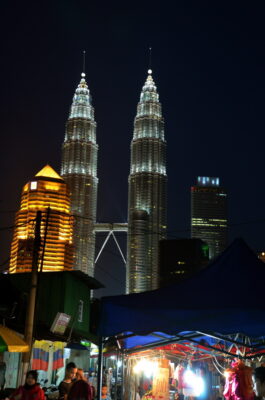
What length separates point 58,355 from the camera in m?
23.3

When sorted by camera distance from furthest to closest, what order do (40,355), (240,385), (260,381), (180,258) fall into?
1. (180,258)
2. (40,355)
3. (240,385)
4. (260,381)

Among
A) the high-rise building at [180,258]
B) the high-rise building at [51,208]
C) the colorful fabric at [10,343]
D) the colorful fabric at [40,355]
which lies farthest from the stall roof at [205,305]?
the high-rise building at [180,258]

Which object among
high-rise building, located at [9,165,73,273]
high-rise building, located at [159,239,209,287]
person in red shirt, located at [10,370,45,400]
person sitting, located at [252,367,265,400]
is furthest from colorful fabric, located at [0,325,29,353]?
high-rise building, located at [159,239,209,287]

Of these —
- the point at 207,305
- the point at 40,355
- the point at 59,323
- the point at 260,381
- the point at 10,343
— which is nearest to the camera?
the point at 260,381

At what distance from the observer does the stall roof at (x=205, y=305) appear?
8617mm

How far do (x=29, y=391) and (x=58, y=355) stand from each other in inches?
604

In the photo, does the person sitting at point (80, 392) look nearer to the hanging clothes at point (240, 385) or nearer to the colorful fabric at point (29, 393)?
the colorful fabric at point (29, 393)

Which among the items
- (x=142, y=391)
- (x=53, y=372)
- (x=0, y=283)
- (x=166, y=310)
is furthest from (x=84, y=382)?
(x=53, y=372)

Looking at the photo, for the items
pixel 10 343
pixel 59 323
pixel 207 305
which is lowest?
pixel 10 343

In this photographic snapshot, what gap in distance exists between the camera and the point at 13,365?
78.8 ft

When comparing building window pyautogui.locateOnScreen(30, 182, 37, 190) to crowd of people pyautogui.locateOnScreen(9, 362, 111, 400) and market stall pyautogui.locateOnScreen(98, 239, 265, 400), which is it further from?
market stall pyautogui.locateOnScreen(98, 239, 265, 400)

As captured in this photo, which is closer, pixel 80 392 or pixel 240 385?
pixel 240 385

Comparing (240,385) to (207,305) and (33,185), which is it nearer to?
(207,305)

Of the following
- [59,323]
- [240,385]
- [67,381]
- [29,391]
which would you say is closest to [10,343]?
[67,381]
